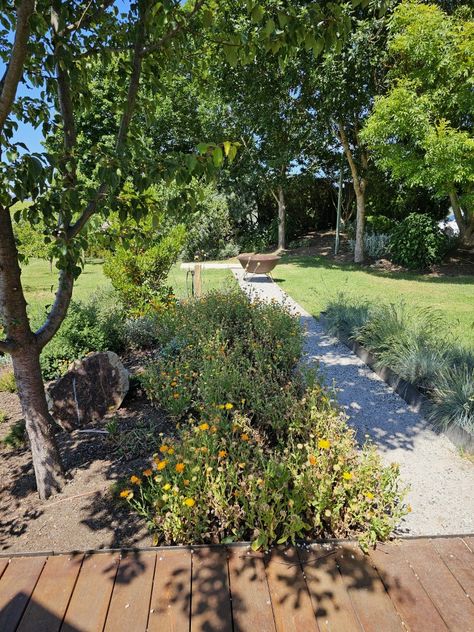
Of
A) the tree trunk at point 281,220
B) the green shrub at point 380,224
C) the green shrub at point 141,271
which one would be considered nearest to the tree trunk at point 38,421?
the green shrub at point 141,271

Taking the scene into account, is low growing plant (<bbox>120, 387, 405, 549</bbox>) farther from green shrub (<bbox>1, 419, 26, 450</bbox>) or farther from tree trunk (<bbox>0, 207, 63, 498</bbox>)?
green shrub (<bbox>1, 419, 26, 450</bbox>)

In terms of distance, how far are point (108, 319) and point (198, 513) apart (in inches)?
163

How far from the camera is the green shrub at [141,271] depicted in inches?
260

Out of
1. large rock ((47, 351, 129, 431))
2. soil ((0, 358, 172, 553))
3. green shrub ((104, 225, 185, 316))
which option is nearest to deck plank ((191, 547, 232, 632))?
A: soil ((0, 358, 172, 553))

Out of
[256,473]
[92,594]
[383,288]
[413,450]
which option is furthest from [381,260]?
[92,594]

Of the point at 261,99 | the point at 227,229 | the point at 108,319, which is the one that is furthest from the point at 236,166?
the point at 108,319

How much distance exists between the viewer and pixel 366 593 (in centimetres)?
194

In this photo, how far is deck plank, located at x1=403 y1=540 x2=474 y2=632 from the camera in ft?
5.94

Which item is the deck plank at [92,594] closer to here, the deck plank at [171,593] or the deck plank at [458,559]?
the deck plank at [171,593]

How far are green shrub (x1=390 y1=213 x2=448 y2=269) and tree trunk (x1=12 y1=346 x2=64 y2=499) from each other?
12.0 m

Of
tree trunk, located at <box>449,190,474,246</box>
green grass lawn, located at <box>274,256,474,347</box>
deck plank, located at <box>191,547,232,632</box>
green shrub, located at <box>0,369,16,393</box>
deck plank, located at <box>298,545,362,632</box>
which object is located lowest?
deck plank, located at <box>298,545,362,632</box>

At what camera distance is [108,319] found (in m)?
5.85

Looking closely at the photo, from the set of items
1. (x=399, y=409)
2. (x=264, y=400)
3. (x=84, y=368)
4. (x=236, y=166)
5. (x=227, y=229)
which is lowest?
(x=399, y=409)

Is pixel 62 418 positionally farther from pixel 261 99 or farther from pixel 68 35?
pixel 261 99
